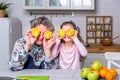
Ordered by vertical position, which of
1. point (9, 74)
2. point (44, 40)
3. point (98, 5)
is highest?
point (98, 5)

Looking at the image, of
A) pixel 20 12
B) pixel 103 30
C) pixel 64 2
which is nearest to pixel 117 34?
pixel 103 30

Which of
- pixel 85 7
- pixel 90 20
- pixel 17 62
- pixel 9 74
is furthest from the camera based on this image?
pixel 90 20

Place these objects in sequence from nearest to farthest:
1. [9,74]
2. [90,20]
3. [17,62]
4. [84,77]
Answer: [84,77], [9,74], [17,62], [90,20]

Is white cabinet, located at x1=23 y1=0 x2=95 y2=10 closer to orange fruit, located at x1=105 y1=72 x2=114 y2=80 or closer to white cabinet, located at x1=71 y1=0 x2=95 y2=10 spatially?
white cabinet, located at x1=71 y1=0 x2=95 y2=10

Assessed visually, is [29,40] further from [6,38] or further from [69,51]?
[6,38]

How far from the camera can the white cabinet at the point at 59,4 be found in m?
3.87

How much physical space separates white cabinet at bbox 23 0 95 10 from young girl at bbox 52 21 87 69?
179 cm

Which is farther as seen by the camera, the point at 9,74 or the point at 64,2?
the point at 64,2

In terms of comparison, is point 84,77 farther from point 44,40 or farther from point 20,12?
point 20,12

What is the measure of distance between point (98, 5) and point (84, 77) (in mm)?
2642

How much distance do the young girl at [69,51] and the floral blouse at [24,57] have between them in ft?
0.30

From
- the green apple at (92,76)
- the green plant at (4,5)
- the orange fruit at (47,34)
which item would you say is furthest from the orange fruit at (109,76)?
the green plant at (4,5)

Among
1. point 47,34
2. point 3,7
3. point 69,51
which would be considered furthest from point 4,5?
point 47,34

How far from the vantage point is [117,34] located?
411 centimetres
